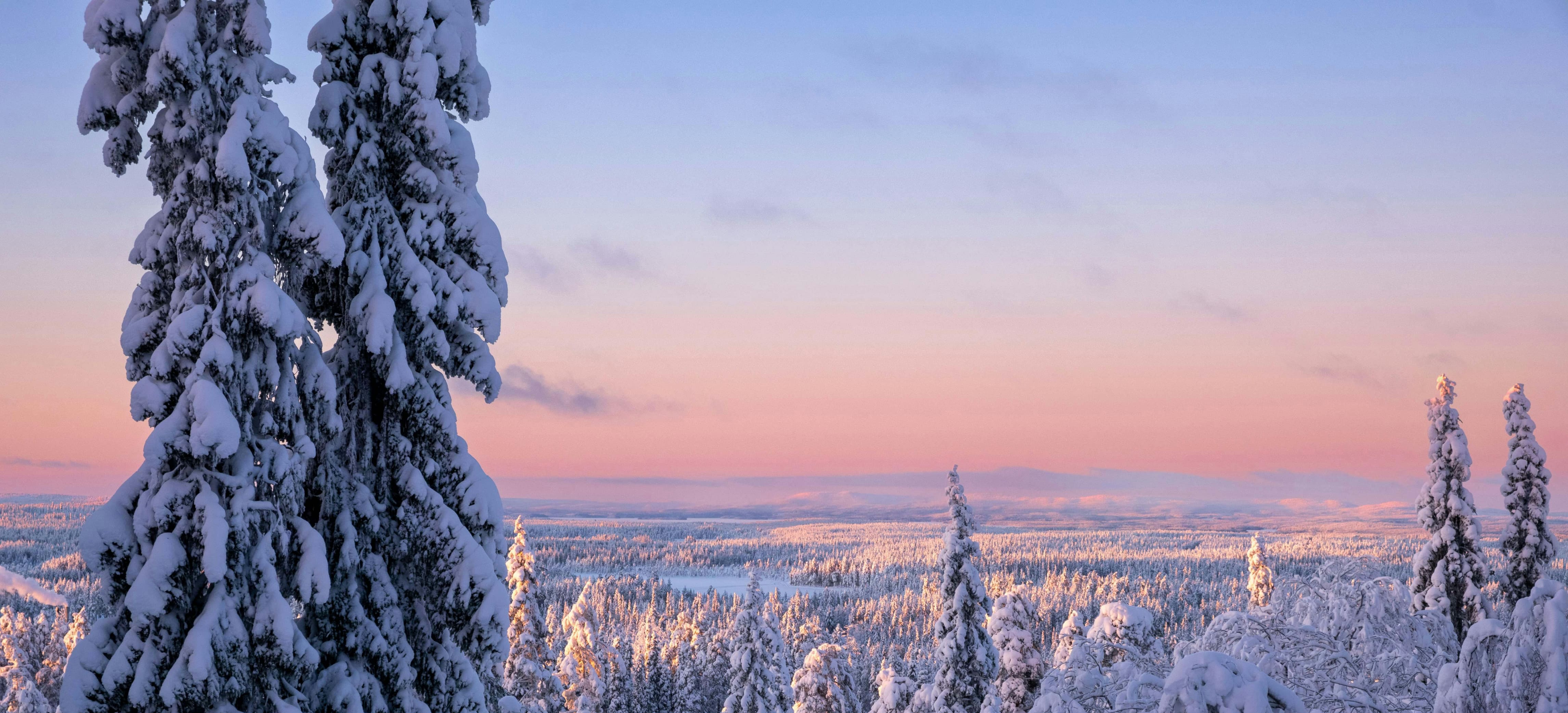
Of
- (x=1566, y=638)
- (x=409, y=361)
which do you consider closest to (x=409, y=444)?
(x=409, y=361)

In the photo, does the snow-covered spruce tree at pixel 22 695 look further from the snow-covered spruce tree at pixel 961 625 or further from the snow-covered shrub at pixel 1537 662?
the snow-covered shrub at pixel 1537 662

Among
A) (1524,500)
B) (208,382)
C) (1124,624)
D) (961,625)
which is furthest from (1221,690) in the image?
(1524,500)

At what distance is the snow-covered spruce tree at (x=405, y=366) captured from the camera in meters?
12.9

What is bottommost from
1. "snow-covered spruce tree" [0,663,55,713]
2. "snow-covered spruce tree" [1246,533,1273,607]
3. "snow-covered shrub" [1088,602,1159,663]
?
"snow-covered spruce tree" [0,663,55,713]

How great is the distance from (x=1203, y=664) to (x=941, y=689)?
22.4 meters

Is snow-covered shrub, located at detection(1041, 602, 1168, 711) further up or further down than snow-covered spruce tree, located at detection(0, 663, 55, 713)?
further up

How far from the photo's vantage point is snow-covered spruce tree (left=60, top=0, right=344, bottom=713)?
10750 millimetres

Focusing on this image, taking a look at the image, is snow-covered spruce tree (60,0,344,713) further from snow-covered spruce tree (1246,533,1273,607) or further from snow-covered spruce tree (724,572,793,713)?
snow-covered spruce tree (1246,533,1273,607)

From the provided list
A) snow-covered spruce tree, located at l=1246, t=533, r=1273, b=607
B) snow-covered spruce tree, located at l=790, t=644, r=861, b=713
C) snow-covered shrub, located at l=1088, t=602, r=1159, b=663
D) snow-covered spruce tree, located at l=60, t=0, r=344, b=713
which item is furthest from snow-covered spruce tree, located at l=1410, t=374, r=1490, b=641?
snow-covered spruce tree, located at l=60, t=0, r=344, b=713

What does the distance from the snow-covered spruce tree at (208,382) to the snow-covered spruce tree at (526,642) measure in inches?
876

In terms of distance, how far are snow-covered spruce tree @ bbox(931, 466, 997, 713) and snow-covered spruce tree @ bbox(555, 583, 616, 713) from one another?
62.9 ft

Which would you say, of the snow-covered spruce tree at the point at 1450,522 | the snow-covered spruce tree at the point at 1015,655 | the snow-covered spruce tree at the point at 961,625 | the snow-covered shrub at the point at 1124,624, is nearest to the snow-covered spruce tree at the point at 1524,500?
the snow-covered spruce tree at the point at 1450,522

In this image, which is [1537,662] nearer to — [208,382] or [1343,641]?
[1343,641]

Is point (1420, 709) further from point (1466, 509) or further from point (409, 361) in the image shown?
point (1466, 509)
